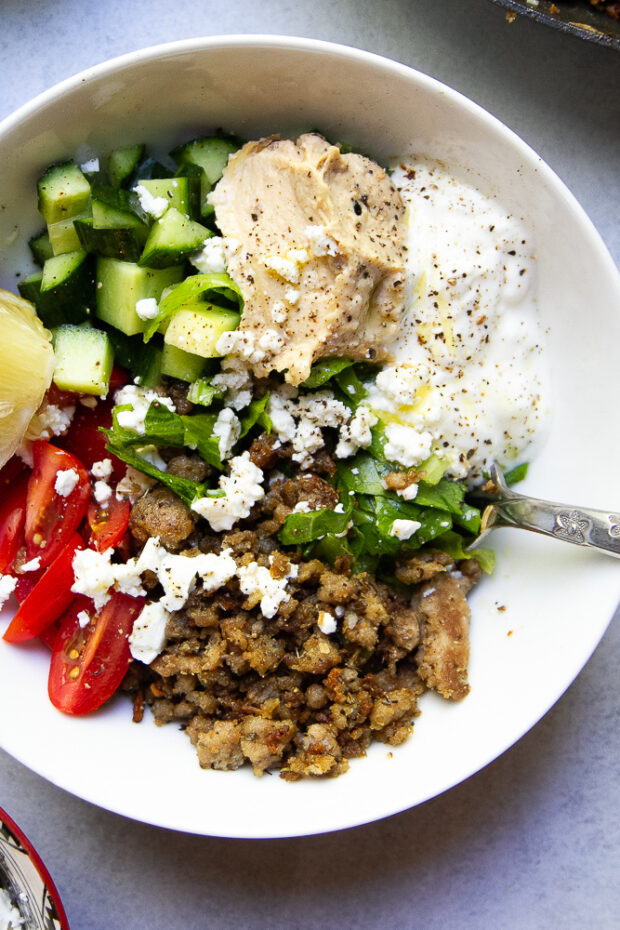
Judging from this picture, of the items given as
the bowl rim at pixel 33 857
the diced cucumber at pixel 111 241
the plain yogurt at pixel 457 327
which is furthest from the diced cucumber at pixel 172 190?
the bowl rim at pixel 33 857

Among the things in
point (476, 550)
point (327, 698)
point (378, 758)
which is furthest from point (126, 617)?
point (476, 550)

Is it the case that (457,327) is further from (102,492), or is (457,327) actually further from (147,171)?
(102,492)

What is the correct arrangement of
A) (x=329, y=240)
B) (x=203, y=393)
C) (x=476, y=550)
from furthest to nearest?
(x=476, y=550) → (x=203, y=393) → (x=329, y=240)

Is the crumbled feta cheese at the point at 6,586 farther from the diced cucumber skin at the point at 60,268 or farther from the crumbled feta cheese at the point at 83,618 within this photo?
the diced cucumber skin at the point at 60,268

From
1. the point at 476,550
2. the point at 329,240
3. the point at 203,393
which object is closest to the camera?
the point at 329,240

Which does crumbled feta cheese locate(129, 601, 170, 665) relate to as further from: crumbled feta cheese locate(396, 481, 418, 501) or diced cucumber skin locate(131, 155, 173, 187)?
diced cucumber skin locate(131, 155, 173, 187)

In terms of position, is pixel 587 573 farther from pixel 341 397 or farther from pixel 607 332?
pixel 341 397
